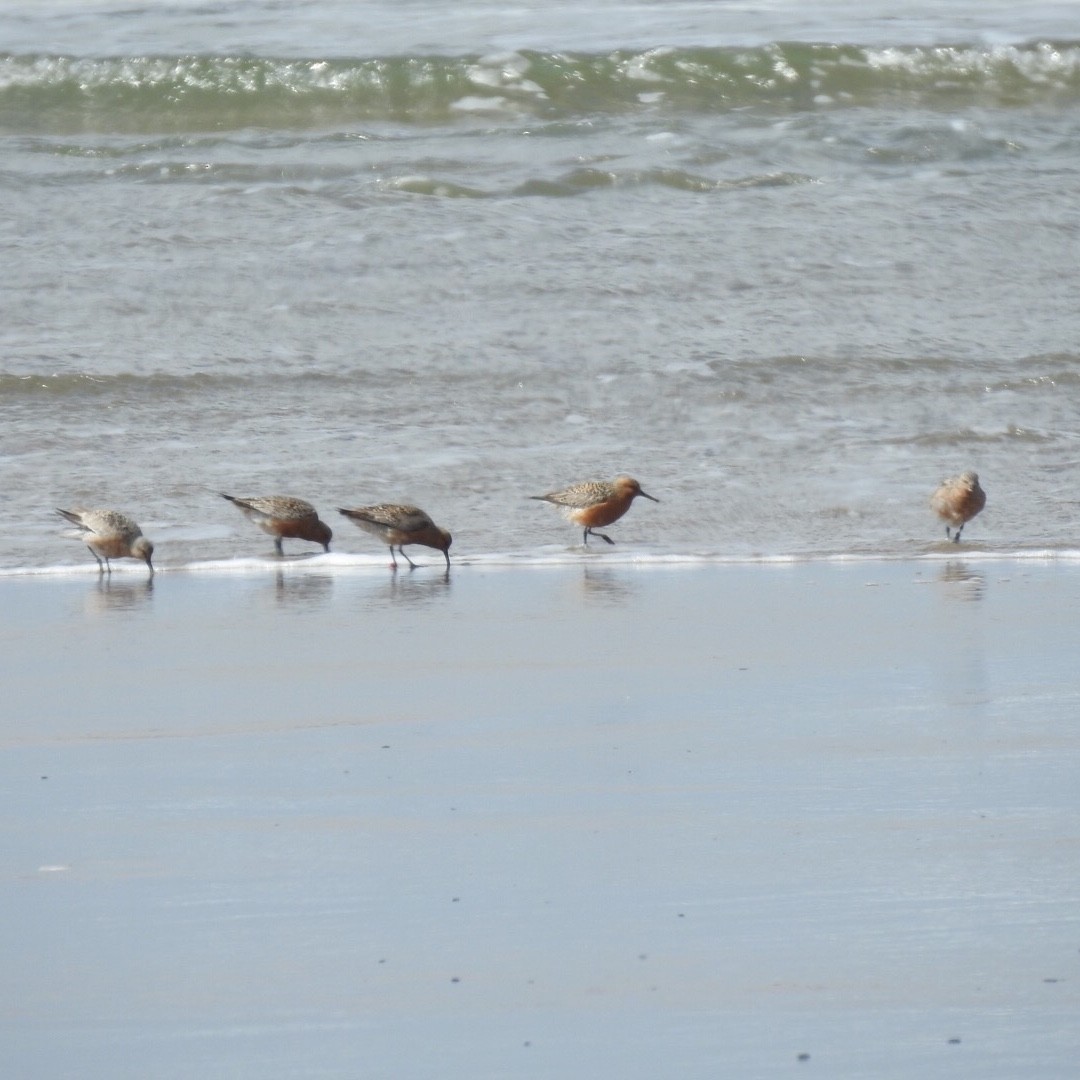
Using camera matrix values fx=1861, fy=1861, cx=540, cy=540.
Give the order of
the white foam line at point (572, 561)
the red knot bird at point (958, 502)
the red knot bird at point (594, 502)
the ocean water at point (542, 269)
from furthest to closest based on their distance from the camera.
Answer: the ocean water at point (542, 269)
the red knot bird at point (594, 502)
the red knot bird at point (958, 502)
the white foam line at point (572, 561)

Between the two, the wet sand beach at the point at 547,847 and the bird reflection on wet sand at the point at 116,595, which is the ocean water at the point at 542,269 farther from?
the wet sand beach at the point at 547,847

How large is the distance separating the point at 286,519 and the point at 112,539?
68 cm

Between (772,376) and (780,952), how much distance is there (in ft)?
22.7

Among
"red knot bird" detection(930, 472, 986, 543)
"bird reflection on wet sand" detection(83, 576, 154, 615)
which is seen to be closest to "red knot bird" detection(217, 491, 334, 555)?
"bird reflection on wet sand" detection(83, 576, 154, 615)

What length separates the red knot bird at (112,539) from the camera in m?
6.56

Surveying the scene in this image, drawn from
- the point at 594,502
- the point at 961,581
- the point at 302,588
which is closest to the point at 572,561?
the point at 594,502

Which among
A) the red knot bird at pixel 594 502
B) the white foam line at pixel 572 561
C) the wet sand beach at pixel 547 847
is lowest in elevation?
the white foam line at pixel 572 561

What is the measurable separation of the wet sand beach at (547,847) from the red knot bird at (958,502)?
1464mm

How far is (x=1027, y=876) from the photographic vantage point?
304cm

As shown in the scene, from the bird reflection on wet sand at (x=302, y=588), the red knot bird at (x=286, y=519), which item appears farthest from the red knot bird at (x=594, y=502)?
the bird reflection on wet sand at (x=302, y=588)

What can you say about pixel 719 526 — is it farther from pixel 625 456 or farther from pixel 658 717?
pixel 658 717

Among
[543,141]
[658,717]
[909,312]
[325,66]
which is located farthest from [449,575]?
[325,66]

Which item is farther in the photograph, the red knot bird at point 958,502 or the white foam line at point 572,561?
the red knot bird at point 958,502

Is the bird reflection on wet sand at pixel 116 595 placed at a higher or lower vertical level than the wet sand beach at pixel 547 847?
Result: lower
